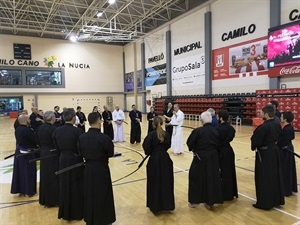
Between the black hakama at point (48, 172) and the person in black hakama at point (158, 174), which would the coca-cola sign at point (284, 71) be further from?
the black hakama at point (48, 172)

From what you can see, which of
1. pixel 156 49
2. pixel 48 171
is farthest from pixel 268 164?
pixel 156 49

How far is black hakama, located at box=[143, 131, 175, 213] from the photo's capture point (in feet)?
12.3

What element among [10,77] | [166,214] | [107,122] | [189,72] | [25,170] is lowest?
[166,214]

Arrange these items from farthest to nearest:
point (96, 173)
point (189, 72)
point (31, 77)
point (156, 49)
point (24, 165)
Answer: point (31, 77) → point (156, 49) → point (189, 72) → point (24, 165) → point (96, 173)

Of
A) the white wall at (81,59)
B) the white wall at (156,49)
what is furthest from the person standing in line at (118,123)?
the white wall at (81,59)

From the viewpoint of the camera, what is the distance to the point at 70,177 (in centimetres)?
360

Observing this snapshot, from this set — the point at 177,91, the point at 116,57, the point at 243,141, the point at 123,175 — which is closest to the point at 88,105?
the point at 116,57

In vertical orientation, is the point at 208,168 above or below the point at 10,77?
below

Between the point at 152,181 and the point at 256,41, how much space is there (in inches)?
535

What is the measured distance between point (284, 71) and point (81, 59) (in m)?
22.7

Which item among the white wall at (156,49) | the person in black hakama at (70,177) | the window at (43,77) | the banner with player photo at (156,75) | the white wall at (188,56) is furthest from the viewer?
the window at (43,77)

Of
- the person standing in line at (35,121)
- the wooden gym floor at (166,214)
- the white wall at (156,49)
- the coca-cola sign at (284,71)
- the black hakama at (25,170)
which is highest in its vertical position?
the white wall at (156,49)

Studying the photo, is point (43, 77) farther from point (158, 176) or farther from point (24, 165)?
point (158, 176)

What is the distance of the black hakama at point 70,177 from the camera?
3580mm
